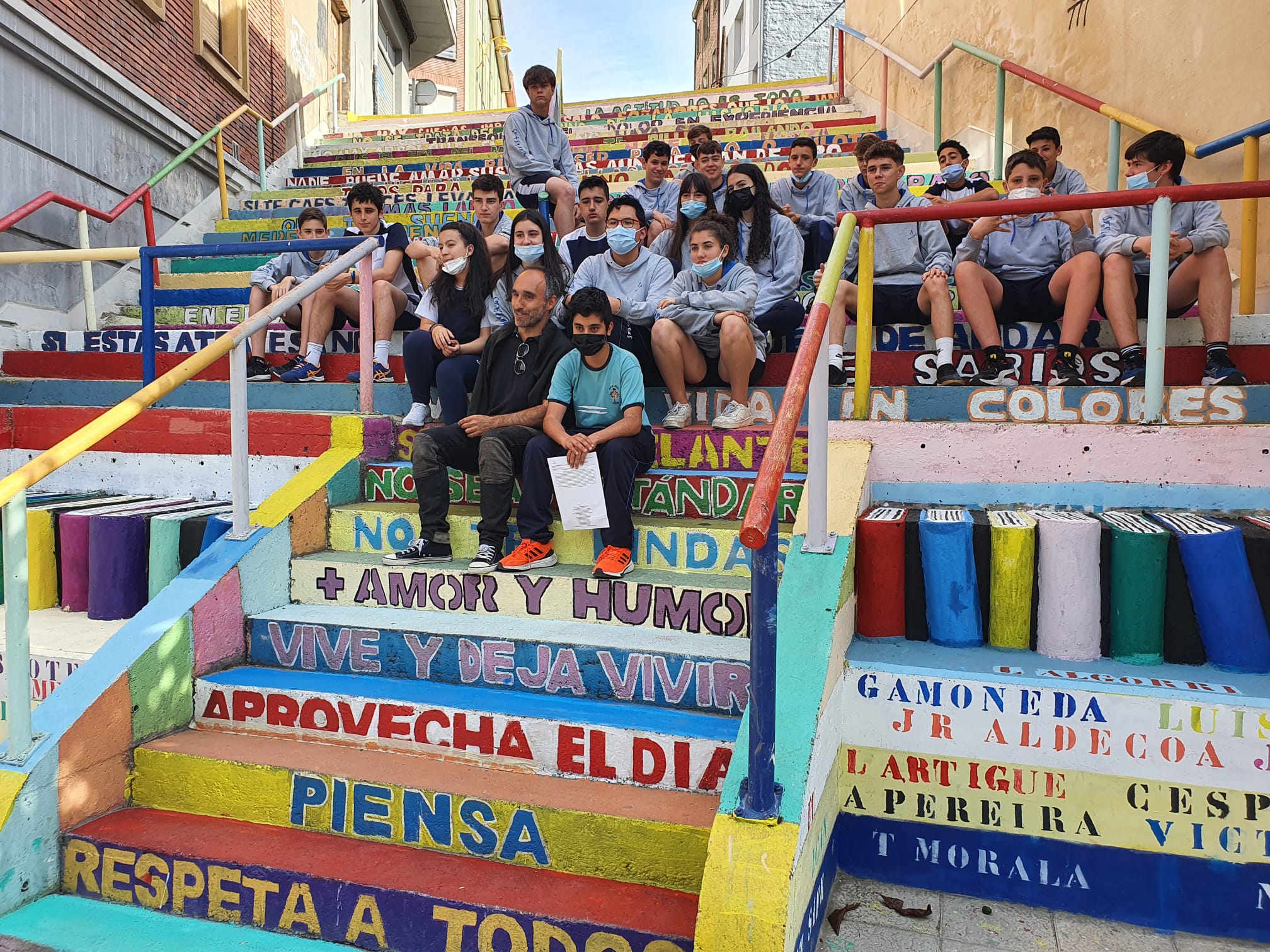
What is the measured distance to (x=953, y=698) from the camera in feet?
8.35

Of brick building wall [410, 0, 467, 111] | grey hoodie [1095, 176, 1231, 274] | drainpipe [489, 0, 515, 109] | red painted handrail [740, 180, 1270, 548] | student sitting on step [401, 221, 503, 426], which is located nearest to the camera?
red painted handrail [740, 180, 1270, 548]

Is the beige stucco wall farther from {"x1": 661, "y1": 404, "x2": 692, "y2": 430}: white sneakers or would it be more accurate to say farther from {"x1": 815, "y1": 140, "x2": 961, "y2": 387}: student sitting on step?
{"x1": 661, "y1": 404, "x2": 692, "y2": 430}: white sneakers

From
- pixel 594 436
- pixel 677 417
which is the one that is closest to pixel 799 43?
pixel 677 417

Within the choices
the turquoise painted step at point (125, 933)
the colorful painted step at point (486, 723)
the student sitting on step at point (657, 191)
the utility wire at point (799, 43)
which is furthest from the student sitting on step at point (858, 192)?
the utility wire at point (799, 43)

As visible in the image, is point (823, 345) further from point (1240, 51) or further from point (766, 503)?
point (1240, 51)

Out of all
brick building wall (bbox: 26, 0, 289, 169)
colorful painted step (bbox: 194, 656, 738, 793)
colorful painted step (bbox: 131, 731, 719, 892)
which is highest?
brick building wall (bbox: 26, 0, 289, 169)

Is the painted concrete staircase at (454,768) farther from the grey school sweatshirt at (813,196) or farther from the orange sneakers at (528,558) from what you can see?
the grey school sweatshirt at (813,196)

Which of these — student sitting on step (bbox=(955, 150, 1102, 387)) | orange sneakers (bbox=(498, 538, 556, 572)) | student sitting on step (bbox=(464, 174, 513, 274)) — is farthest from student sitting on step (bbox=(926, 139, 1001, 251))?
orange sneakers (bbox=(498, 538, 556, 572))

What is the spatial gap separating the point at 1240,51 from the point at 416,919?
5795 millimetres

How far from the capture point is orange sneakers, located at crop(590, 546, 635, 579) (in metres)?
→ 3.17

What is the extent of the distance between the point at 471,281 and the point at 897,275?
2.30 metres

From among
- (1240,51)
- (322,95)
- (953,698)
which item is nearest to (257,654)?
(953,698)

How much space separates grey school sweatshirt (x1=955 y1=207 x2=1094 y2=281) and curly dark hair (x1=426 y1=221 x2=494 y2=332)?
2.48 m

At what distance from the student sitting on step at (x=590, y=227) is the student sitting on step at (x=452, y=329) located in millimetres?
764
